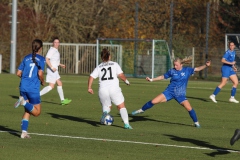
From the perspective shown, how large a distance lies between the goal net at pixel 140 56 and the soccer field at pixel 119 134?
666 inches

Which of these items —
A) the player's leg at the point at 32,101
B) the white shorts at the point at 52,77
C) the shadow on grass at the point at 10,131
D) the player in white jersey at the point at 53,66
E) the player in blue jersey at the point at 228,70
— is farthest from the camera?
the player in blue jersey at the point at 228,70

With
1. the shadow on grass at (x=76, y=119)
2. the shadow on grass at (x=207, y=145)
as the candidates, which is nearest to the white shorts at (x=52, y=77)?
the shadow on grass at (x=76, y=119)

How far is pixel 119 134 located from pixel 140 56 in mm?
27274

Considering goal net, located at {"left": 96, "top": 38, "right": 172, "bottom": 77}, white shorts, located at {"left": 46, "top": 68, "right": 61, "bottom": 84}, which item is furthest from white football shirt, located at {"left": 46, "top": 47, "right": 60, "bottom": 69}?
goal net, located at {"left": 96, "top": 38, "right": 172, "bottom": 77}

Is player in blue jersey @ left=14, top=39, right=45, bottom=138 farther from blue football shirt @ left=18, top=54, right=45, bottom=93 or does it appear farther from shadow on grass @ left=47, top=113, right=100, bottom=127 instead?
shadow on grass @ left=47, top=113, right=100, bottom=127

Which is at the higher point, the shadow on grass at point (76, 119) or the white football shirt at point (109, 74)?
the white football shirt at point (109, 74)

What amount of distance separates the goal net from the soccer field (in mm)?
16919

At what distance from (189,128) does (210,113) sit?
4.08 m

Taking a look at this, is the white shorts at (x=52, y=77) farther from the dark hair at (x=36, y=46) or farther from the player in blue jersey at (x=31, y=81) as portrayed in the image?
the dark hair at (x=36, y=46)

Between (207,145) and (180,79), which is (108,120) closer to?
(180,79)

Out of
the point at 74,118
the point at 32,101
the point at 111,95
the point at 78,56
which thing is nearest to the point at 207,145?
the point at 111,95

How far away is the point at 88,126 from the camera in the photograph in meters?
15.7

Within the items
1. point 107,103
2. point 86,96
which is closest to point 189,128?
point 107,103

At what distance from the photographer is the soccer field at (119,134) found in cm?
1168
